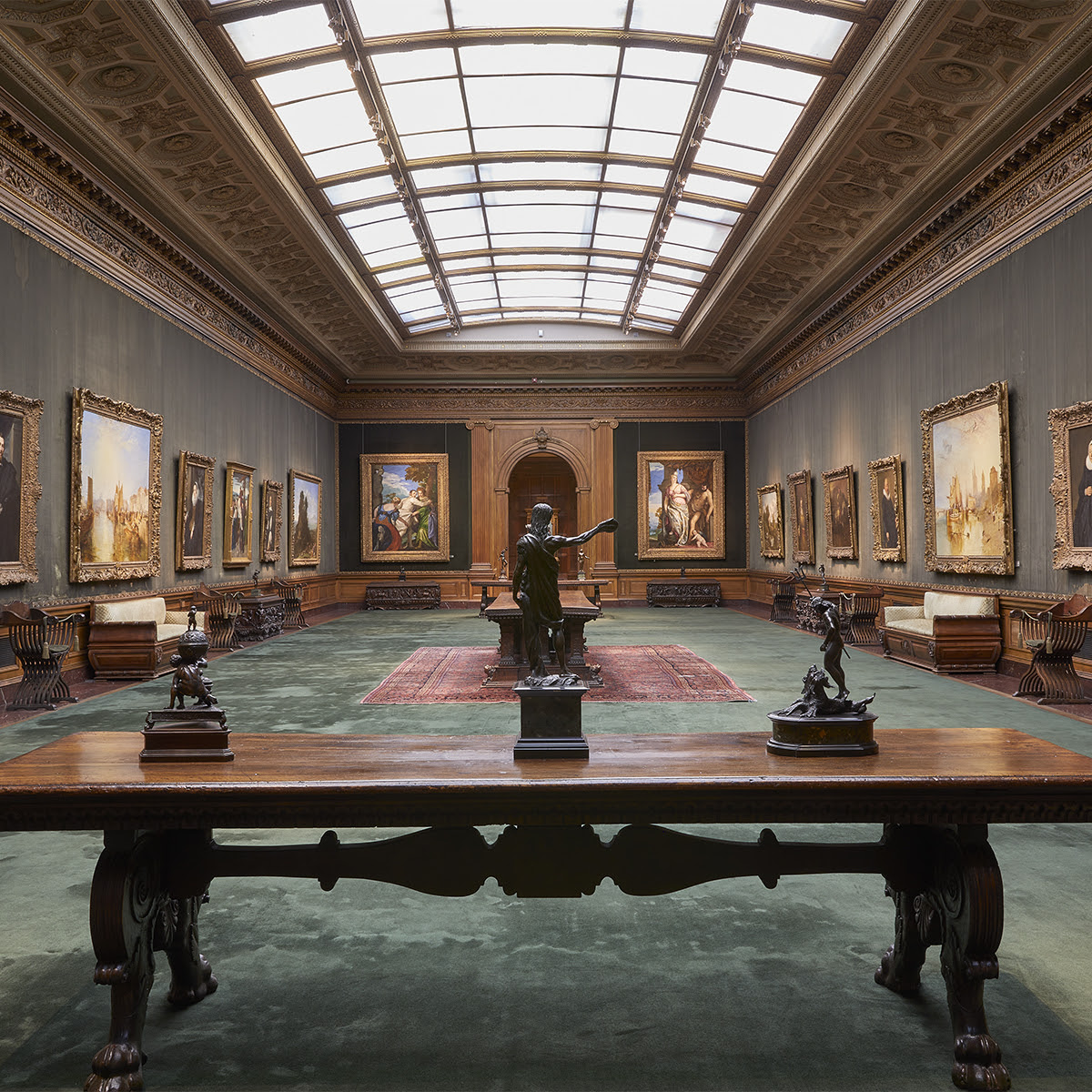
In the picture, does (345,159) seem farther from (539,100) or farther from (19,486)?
(19,486)

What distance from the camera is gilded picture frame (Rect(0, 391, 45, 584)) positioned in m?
9.34

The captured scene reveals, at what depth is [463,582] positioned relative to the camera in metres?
24.5

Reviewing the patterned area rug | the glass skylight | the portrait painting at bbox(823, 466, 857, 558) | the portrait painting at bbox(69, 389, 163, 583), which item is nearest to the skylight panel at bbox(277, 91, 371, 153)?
the glass skylight

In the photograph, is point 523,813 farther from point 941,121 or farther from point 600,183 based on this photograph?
point 600,183

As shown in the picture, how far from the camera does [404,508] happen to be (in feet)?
80.4

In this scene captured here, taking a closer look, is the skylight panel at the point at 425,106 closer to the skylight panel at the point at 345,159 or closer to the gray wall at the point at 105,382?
the skylight panel at the point at 345,159

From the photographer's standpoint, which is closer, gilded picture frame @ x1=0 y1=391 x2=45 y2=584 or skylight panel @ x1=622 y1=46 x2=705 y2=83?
gilded picture frame @ x1=0 y1=391 x2=45 y2=584

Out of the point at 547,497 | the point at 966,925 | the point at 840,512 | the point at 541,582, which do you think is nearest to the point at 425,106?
the point at 541,582

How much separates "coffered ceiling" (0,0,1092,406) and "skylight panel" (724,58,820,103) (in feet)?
0.12

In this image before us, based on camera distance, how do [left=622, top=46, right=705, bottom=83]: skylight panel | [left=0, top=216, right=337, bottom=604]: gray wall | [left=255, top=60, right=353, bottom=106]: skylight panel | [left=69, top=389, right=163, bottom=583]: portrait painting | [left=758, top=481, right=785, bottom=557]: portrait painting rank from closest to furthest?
1. [left=0, top=216, right=337, bottom=604]: gray wall
2. [left=255, top=60, right=353, bottom=106]: skylight panel
3. [left=622, top=46, right=705, bottom=83]: skylight panel
4. [left=69, top=389, right=163, bottom=583]: portrait painting
5. [left=758, top=481, right=785, bottom=557]: portrait painting

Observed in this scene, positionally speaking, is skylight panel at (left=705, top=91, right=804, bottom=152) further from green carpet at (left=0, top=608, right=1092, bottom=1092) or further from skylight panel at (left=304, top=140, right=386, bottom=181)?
green carpet at (left=0, top=608, right=1092, bottom=1092)

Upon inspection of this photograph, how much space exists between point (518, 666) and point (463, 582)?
14.1m

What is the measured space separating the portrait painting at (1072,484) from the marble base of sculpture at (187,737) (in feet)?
30.9

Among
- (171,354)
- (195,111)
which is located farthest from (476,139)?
(171,354)
